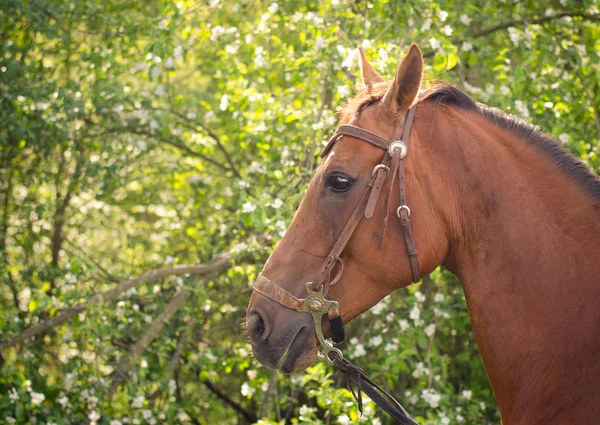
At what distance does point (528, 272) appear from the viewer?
2131 millimetres

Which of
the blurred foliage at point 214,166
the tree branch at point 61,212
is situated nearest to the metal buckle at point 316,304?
the blurred foliage at point 214,166

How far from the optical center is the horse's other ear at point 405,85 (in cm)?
218

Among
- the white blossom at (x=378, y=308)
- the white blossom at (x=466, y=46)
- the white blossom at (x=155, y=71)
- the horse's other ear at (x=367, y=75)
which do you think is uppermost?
the white blossom at (x=466, y=46)

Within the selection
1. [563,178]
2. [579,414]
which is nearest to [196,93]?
[563,178]

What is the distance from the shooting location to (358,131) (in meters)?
2.33

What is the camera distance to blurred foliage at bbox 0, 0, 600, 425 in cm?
422

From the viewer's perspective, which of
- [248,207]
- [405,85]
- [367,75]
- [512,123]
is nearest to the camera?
[405,85]

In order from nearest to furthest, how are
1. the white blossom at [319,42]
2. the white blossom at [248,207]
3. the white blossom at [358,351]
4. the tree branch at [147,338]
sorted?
the white blossom at [248,207] < the white blossom at [319,42] < the white blossom at [358,351] < the tree branch at [147,338]

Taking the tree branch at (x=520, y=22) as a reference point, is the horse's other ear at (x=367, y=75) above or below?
below

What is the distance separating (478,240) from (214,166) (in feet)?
14.8

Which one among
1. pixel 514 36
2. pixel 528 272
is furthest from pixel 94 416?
pixel 514 36

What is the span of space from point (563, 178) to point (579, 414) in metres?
0.84

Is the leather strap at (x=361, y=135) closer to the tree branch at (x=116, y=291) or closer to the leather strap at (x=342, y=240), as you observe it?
the leather strap at (x=342, y=240)

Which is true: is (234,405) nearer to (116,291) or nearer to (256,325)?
(116,291)
